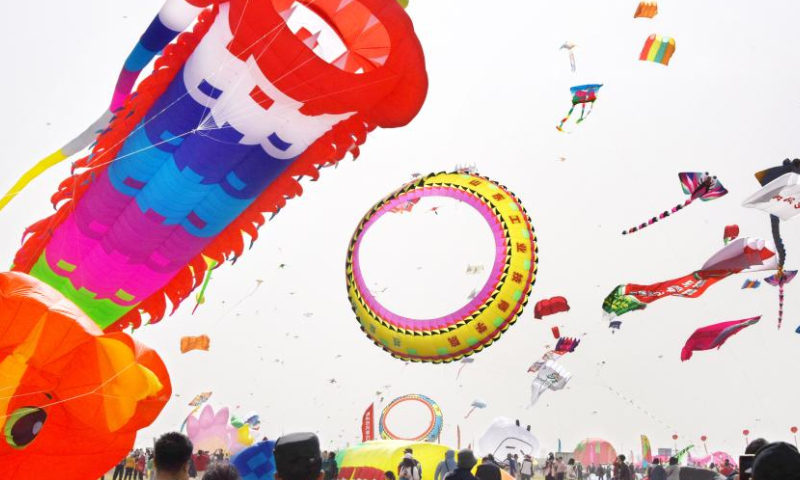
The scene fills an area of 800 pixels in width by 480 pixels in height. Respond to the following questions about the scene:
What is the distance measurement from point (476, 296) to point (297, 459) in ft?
35.6

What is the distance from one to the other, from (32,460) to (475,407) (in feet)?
110

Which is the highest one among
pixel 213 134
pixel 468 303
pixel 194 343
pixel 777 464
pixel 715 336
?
pixel 194 343

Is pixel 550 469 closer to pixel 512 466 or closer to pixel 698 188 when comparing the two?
pixel 512 466

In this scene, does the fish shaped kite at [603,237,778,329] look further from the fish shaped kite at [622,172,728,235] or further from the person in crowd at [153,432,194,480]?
the person in crowd at [153,432,194,480]

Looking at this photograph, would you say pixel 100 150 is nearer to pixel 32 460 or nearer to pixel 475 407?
pixel 32 460

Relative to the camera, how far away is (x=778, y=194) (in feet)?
46.9

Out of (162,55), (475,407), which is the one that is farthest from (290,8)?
(475,407)

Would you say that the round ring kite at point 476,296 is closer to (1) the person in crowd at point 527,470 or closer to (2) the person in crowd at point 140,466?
(1) the person in crowd at point 527,470

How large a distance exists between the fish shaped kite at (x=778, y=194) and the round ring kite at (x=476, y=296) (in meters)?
4.47

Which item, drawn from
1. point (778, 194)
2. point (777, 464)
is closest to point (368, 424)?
point (778, 194)

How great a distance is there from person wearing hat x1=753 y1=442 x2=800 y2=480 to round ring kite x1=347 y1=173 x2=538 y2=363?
10802mm

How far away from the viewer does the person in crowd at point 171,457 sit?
Answer: 3947 mm

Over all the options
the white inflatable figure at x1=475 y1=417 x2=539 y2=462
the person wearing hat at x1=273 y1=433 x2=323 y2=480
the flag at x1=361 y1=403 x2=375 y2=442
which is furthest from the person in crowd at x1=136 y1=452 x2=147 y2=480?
the person wearing hat at x1=273 y1=433 x2=323 y2=480

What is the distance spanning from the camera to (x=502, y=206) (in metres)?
14.1
